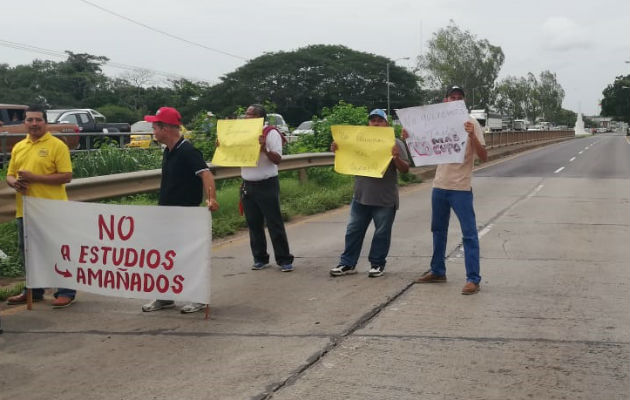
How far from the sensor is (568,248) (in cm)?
905

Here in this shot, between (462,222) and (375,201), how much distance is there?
40.2 inches

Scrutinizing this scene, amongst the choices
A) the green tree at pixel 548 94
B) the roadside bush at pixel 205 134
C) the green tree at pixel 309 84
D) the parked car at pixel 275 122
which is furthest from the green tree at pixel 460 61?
the roadside bush at pixel 205 134

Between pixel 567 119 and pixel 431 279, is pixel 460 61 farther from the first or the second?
pixel 567 119

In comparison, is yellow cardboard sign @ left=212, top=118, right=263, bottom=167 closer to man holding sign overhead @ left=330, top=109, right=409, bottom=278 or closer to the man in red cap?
man holding sign overhead @ left=330, top=109, right=409, bottom=278

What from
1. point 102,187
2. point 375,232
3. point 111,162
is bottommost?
point 375,232

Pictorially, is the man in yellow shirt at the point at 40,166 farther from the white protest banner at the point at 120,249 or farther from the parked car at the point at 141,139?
the parked car at the point at 141,139

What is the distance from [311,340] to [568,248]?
16.9ft

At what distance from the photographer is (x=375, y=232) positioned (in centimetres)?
740

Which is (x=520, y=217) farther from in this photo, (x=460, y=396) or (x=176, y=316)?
(x=460, y=396)

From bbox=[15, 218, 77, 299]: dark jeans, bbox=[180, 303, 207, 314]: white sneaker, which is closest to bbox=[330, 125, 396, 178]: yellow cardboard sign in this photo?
bbox=[180, 303, 207, 314]: white sneaker

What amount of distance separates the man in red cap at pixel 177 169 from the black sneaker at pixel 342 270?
1.67m

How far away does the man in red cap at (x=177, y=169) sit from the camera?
608 centimetres

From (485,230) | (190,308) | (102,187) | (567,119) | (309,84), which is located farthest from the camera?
(567,119)

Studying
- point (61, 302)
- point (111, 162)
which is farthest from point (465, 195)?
point (111, 162)
